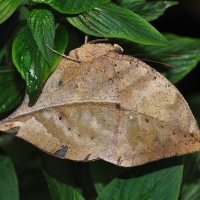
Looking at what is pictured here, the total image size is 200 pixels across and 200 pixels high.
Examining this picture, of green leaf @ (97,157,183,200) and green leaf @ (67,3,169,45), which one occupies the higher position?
green leaf @ (67,3,169,45)

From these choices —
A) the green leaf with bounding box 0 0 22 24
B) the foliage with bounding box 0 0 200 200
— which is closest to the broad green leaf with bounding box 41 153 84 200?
the foliage with bounding box 0 0 200 200

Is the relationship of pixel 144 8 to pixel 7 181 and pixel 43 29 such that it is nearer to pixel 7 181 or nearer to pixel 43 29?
pixel 43 29

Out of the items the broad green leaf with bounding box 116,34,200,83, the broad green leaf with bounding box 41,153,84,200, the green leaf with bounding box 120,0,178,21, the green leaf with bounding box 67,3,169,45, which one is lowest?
the broad green leaf with bounding box 41,153,84,200

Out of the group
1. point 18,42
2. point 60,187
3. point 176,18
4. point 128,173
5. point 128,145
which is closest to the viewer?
point 18,42

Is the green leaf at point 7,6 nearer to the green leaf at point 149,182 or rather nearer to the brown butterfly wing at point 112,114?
the brown butterfly wing at point 112,114

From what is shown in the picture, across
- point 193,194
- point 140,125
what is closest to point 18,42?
point 140,125

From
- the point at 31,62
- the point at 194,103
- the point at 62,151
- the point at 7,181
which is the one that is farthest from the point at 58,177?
the point at 194,103

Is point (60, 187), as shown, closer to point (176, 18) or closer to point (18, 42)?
point (18, 42)

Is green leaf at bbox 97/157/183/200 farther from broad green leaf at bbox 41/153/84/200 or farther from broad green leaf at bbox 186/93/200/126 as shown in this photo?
broad green leaf at bbox 186/93/200/126
